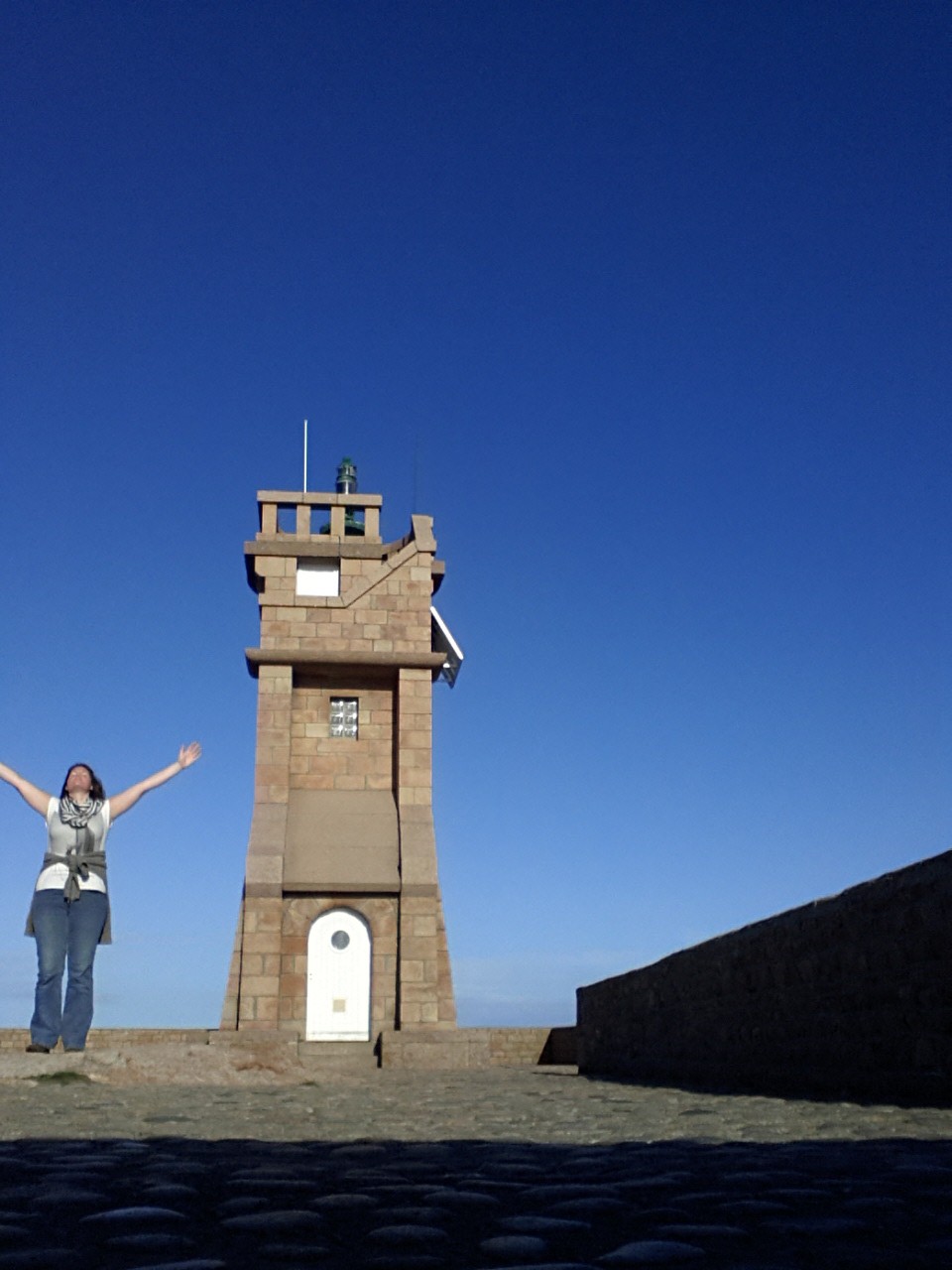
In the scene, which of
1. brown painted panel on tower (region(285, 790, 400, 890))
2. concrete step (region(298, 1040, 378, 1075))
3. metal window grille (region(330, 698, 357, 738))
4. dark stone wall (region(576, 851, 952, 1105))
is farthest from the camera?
metal window grille (region(330, 698, 357, 738))

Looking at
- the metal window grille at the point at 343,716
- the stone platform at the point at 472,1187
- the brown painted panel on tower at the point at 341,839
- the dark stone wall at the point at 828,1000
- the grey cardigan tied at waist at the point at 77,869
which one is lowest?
the stone platform at the point at 472,1187

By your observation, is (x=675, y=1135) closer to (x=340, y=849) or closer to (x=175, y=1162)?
(x=175, y=1162)

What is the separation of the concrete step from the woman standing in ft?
28.5

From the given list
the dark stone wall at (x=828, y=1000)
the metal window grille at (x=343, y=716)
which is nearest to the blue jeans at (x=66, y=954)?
the dark stone wall at (x=828, y=1000)

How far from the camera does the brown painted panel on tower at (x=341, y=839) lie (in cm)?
1897

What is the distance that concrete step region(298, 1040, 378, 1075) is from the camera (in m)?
17.1

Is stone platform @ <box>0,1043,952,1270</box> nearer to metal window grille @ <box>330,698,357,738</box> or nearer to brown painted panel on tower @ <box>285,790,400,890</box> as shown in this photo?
brown painted panel on tower @ <box>285,790,400,890</box>

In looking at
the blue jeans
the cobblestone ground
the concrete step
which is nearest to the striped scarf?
the blue jeans

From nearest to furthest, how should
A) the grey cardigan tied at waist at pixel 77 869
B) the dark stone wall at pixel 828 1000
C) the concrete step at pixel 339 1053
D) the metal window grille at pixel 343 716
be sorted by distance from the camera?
1. the dark stone wall at pixel 828 1000
2. the grey cardigan tied at waist at pixel 77 869
3. the concrete step at pixel 339 1053
4. the metal window grille at pixel 343 716

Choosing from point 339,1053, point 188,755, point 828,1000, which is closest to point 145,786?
point 188,755

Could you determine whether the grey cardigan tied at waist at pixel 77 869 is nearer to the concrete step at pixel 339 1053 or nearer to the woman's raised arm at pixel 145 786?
the woman's raised arm at pixel 145 786

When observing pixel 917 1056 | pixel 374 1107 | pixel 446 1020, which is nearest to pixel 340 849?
pixel 446 1020

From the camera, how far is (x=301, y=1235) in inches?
104

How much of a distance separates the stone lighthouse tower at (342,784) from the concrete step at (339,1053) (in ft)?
0.93
